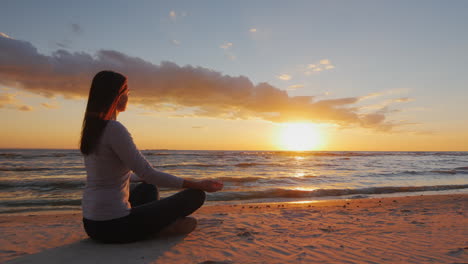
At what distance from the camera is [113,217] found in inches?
118

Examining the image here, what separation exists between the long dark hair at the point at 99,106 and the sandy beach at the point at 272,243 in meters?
1.27

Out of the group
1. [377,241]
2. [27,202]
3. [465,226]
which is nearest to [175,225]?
[377,241]

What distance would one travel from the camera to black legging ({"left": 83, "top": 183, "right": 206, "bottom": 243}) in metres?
3.11

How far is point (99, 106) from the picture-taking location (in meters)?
2.72

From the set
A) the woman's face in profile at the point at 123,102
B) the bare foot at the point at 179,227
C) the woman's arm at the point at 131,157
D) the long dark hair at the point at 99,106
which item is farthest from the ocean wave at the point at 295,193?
the long dark hair at the point at 99,106

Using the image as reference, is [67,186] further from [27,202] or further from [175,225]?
[175,225]

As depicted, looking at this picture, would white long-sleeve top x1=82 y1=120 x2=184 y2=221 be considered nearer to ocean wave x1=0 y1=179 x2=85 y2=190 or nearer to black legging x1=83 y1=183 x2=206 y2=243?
black legging x1=83 y1=183 x2=206 y2=243

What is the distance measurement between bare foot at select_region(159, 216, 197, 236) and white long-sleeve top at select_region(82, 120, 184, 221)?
0.79m

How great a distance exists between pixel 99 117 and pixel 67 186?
1065cm

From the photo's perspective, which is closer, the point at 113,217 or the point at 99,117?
the point at 99,117

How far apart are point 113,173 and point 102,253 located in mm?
974

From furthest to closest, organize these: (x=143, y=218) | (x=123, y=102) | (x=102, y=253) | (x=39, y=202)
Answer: (x=39, y=202) < (x=143, y=218) < (x=102, y=253) < (x=123, y=102)

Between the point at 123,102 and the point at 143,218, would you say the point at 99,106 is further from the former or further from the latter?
the point at 143,218

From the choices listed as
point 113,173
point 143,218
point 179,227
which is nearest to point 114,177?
point 113,173
